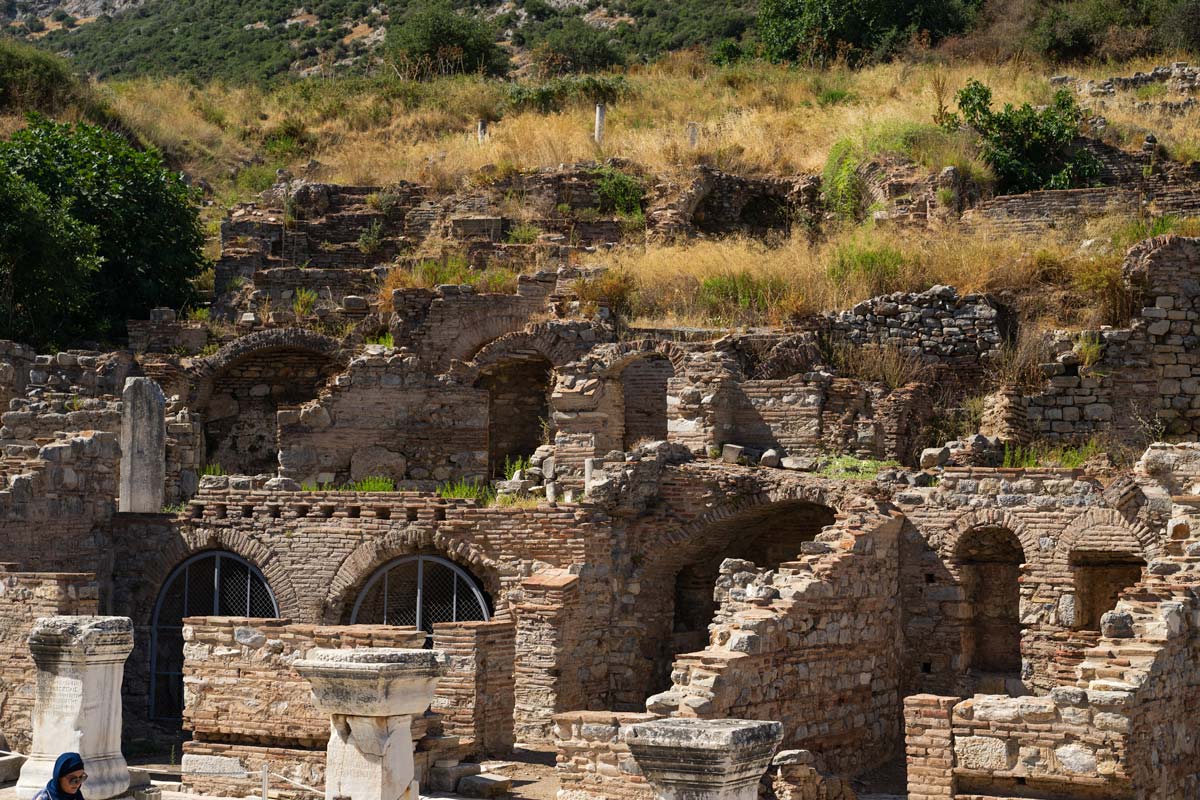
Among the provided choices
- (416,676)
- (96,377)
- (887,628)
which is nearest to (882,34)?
(96,377)

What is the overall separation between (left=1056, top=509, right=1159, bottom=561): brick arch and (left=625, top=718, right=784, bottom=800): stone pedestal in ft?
31.3

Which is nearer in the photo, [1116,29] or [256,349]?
[256,349]

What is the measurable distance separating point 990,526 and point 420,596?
6341 millimetres

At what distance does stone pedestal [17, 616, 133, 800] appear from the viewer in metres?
13.7

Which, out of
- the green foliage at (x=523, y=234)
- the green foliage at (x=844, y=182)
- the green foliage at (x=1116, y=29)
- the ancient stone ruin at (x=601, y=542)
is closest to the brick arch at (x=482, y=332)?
the ancient stone ruin at (x=601, y=542)

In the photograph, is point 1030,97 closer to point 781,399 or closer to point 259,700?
point 781,399

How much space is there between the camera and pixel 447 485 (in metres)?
23.8

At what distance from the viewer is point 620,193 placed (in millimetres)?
31578

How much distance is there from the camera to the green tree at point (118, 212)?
96.7 ft

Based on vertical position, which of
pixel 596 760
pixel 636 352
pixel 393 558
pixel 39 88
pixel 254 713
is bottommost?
pixel 596 760

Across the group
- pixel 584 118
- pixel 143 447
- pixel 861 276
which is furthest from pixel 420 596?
pixel 584 118

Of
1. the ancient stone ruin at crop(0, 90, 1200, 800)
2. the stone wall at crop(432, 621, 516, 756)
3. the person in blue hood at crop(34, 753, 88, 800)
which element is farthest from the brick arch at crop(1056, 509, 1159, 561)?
the person in blue hood at crop(34, 753, 88, 800)

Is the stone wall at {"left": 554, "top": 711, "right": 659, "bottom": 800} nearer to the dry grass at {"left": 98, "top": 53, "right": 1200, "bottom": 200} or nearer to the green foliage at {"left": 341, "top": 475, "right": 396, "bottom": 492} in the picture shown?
the green foliage at {"left": 341, "top": 475, "right": 396, "bottom": 492}

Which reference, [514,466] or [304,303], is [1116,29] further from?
[514,466]
